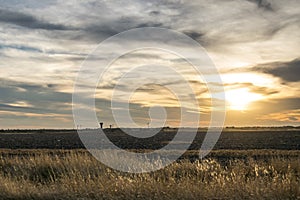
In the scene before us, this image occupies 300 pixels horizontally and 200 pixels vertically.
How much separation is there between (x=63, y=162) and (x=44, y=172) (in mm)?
1287

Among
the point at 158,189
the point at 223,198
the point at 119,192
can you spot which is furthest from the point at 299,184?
the point at 119,192

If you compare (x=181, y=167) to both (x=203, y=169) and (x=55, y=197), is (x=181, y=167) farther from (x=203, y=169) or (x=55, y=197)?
(x=55, y=197)

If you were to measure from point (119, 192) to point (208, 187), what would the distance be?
93.2 inches

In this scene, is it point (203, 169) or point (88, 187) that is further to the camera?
point (203, 169)

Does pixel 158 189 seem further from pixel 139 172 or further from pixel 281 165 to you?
pixel 281 165

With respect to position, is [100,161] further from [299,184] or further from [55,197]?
[299,184]

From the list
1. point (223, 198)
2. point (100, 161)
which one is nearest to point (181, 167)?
point (100, 161)

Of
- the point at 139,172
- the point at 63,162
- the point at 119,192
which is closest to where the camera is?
the point at 119,192

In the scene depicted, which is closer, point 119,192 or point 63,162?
point 119,192

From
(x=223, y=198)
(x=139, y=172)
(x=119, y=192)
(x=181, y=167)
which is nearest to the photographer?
(x=223, y=198)

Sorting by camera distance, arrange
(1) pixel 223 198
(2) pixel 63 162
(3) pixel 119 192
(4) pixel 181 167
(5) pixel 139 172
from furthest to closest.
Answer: (2) pixel 63 162, (4) pixel 181 167, (5) pixel 139 172, (3) pixel 119 192, (1) pixel 223 198

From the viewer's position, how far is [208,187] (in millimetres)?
11789

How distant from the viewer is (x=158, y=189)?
11.6 meters

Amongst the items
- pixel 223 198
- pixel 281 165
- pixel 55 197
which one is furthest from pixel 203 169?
pixel 55 197
